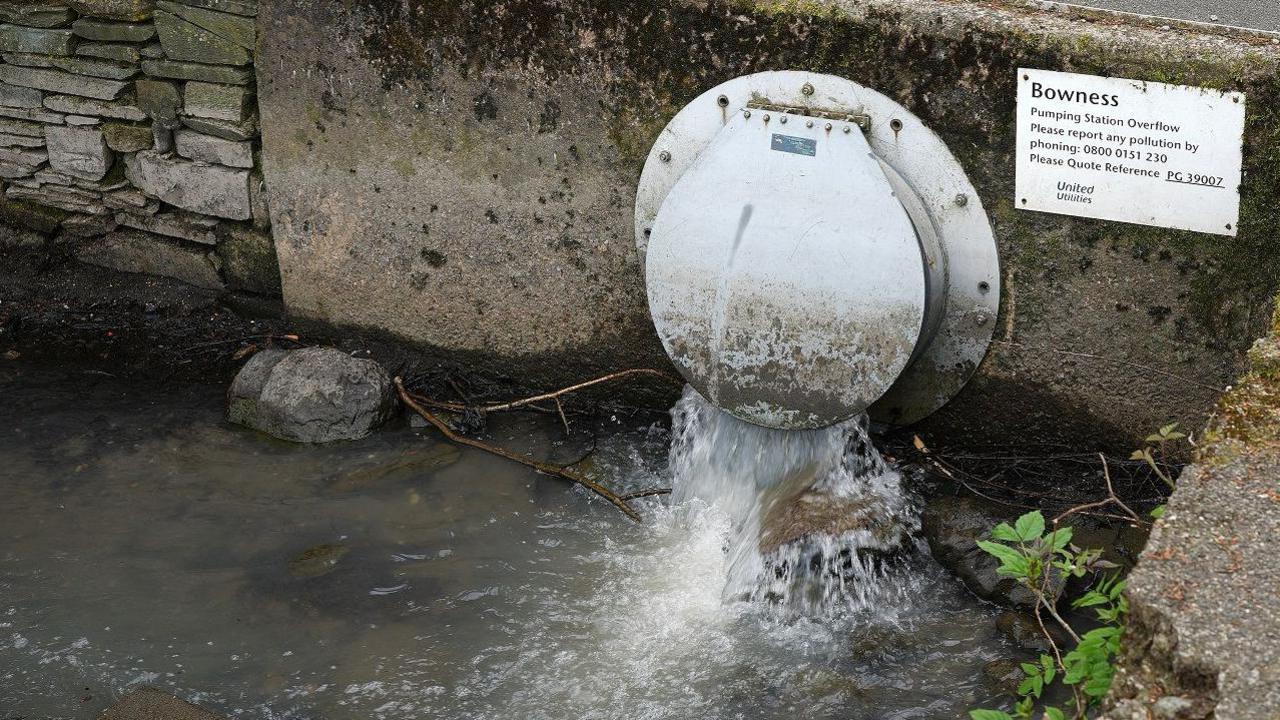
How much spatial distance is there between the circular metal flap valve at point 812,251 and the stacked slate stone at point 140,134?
4.89 ft

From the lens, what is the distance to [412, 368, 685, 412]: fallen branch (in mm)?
3889

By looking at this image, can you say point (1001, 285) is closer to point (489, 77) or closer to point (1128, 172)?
point (1128, 172)

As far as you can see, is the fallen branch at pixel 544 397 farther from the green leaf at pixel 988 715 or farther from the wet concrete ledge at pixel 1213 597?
the wet concrete ledge at pixel 1213 597

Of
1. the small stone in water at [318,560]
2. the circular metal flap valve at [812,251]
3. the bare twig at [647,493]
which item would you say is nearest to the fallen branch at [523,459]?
the bare twig at [647,493]

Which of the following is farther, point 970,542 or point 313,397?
point 313,397

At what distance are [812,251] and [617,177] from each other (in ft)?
2.27

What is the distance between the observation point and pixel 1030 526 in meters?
2.39

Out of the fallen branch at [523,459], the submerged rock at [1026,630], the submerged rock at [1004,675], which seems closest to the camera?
the submerged rock at [1004,675]

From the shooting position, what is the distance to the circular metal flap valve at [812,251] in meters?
3.17

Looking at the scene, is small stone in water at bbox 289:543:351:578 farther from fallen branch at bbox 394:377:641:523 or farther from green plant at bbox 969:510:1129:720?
green plant at bbox 969:510:1129:720

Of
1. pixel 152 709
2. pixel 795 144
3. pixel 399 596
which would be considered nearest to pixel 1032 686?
pixel 795 144

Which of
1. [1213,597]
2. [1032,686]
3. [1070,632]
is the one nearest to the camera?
[1213,597]

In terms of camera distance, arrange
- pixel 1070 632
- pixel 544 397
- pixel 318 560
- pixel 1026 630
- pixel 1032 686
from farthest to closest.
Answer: pixel 544 397 < pixel 318 560 < pixel 1026 630 < pixel 1032 686 < pixel 1070 632

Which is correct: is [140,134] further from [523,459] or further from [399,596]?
[399,596]
